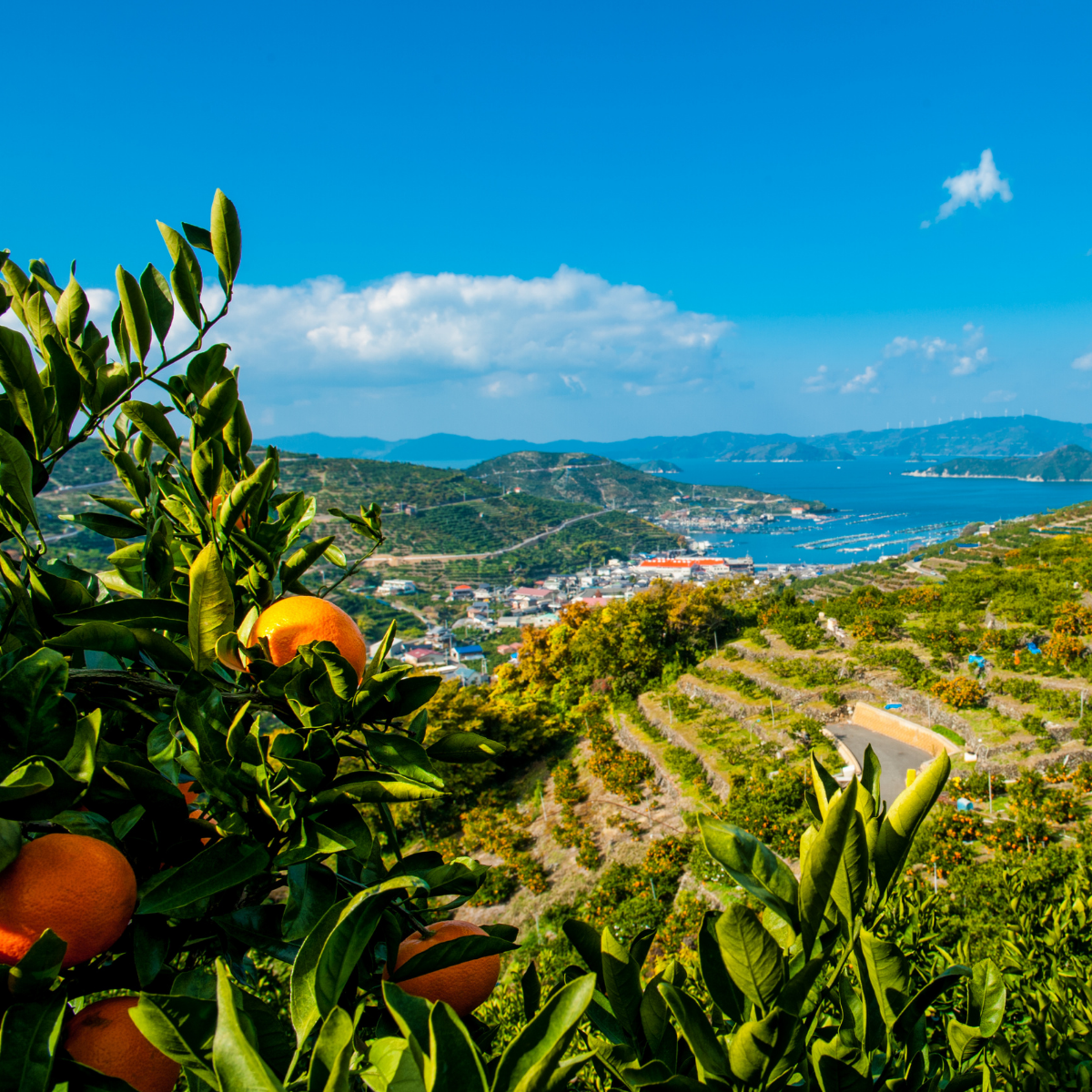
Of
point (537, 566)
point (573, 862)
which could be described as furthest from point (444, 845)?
point (537, 566)

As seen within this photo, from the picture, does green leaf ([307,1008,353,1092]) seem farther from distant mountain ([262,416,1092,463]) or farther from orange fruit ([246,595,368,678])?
distant mountain ([262,416,1092,463])

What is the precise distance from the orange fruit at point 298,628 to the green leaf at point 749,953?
39 cm

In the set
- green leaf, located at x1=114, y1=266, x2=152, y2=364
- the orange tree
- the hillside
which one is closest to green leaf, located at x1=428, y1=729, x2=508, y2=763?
the orange tree

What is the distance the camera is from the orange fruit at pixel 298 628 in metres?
0.66

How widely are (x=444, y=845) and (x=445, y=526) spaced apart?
1574 inches

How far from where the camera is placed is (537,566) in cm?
4384

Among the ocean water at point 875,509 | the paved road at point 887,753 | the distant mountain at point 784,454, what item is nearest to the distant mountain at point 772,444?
the distant mountain at point 784,454

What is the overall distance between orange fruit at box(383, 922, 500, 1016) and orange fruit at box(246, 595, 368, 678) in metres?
0.25

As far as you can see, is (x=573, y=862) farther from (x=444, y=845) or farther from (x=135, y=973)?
(x=135, y=973)

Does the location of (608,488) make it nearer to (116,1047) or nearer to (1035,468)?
(1035,468)

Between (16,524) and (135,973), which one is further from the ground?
(16,524)

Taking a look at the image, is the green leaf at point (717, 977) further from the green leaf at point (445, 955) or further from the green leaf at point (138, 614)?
the green leaf at point (138, 614)

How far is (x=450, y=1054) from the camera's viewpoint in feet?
1.17

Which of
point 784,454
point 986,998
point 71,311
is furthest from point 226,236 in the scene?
point 784,454
